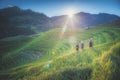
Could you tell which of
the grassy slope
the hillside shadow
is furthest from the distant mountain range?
the hillside shadow

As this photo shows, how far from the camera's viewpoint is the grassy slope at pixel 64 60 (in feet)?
23.8

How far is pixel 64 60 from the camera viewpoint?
28.8ft

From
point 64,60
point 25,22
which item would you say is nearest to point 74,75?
point 64,60

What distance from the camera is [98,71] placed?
7145 millimetres

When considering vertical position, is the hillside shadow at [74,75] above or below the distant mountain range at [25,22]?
below

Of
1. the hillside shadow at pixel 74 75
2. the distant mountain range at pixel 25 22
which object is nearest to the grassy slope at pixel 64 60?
the hillside shadow at pixel 74 75

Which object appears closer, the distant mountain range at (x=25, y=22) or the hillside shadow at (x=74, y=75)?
the hillside shadow at (x=74, y=75)

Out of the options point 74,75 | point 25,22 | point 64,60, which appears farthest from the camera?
point 25,22

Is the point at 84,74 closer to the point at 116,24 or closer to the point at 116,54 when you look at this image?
the point at 116,54

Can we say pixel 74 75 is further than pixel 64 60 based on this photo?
No

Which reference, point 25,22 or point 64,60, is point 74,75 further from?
point 25,22

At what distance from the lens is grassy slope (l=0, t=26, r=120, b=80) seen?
7250mm

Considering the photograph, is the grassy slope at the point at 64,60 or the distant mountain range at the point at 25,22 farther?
the distant mountain range at the point at 25,22

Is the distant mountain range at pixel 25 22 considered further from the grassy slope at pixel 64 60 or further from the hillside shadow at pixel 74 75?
the hillside shadow at pixel 74 75
